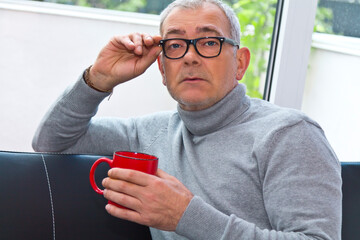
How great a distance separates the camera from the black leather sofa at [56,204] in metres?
1.39

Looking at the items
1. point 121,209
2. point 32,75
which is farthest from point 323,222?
point 32,75

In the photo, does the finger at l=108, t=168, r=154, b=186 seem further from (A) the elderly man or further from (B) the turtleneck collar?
(B) the turtleneck collar

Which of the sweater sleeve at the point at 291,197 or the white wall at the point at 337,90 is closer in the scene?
the sweater sleeve at the point at 291,197

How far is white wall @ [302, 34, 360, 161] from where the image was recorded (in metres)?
2.34

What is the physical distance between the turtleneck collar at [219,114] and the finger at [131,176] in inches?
17.1

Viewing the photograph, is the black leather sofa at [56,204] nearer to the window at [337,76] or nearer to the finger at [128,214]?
the finger at [128,214]

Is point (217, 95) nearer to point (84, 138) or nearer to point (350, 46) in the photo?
point (84, 138)

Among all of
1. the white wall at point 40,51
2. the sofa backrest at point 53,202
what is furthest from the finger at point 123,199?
the white wall at point 40,51

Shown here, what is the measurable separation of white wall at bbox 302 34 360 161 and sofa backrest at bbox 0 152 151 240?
1276 millimetres

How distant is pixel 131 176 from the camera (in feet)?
3.51

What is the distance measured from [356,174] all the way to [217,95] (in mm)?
571

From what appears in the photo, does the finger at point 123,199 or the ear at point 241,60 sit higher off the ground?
the ear at point 241,60

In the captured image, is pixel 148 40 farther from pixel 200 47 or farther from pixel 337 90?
pixel 337 90

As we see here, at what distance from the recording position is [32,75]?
6.63 feet
